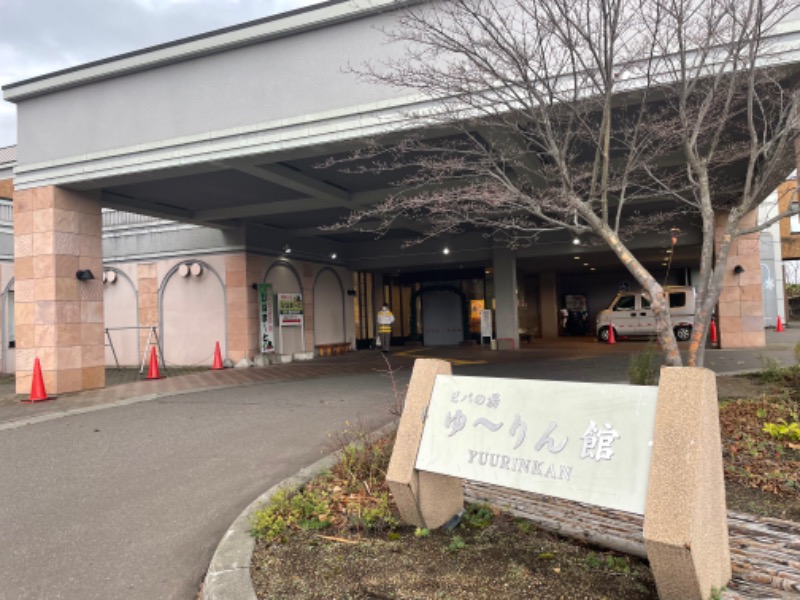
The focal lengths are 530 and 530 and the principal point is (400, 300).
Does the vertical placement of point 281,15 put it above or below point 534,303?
above

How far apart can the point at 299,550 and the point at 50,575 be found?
1573 mm

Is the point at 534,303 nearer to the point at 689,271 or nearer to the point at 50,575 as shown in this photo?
the point at 689,271

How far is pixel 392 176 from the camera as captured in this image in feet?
36.0

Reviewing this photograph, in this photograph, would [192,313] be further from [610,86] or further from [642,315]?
[642,315]

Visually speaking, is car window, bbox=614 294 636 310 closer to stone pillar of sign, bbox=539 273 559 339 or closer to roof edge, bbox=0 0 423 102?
stone pillar of sign, bbox=539 273 559 339

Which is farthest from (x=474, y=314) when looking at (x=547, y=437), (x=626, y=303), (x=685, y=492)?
(x=685, y=492)

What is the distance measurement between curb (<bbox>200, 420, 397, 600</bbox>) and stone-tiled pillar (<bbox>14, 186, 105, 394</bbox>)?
7756mm

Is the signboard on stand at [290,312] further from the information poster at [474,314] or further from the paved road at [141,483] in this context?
the information poster at [474,314]

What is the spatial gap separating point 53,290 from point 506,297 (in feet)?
41.3

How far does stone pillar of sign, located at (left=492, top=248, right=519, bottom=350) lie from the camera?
17516mm

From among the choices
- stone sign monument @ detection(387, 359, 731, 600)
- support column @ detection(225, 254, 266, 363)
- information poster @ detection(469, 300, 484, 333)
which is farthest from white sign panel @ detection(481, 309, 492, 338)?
stone sign monument @ detection(387, 359, 731, 600)

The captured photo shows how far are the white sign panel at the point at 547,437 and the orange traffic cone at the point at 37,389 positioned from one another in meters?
9.06

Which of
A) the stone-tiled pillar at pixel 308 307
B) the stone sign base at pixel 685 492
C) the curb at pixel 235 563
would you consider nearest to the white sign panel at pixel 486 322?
the stone-tiled pillar at pixel 308 307

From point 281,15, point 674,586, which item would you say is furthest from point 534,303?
point 674,586
